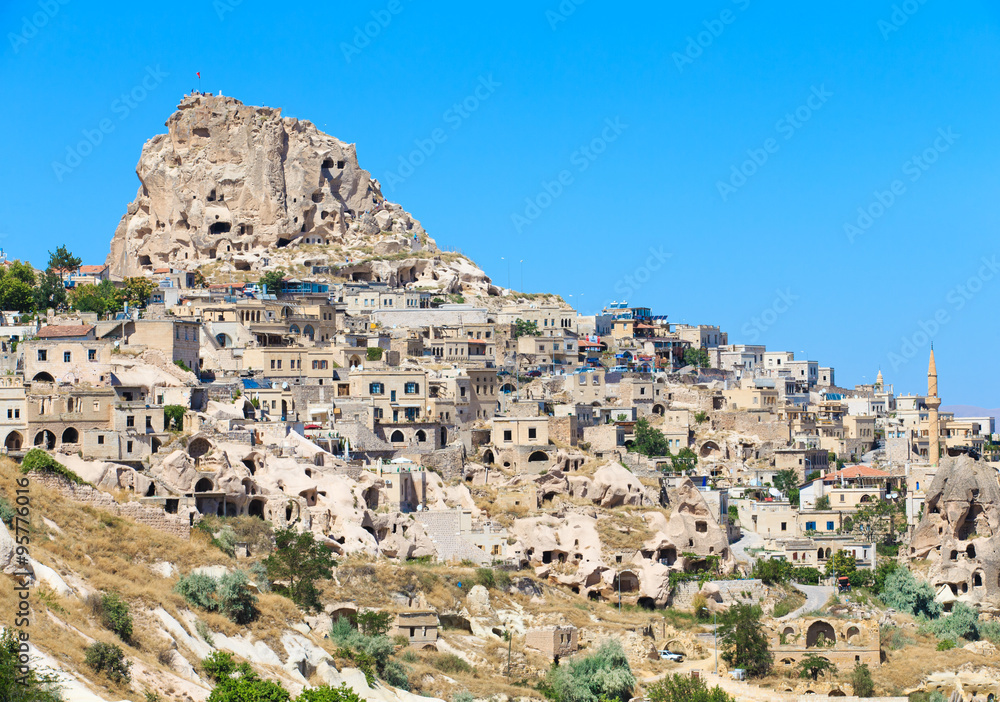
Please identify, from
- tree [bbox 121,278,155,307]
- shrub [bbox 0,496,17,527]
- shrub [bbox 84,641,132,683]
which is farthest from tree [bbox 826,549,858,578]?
tree [bbox 121,278,155,307]

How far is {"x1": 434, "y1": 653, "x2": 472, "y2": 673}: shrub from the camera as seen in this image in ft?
182

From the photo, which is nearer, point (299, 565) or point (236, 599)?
point (236, 599)

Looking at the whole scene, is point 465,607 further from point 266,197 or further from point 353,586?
point 266,197

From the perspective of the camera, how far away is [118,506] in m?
57.7

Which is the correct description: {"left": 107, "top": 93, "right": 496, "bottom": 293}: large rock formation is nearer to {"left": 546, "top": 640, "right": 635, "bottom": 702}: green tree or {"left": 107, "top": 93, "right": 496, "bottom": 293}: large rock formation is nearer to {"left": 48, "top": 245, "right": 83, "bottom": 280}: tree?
{"left": 48, "top": 245, "right": 83, "bottom": 280}: tree

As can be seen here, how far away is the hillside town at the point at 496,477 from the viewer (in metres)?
59.3

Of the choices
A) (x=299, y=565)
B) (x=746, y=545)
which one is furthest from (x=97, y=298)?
(x=299, y=565)

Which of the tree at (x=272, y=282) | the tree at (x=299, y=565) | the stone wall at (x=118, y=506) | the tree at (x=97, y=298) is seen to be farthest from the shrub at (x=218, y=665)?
the tree at (x=272, y=282)

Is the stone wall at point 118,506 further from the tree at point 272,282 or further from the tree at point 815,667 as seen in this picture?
the tree at point 272,282

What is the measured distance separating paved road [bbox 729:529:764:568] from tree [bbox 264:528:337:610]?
22.5 m

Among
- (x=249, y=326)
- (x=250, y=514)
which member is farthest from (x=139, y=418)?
(x=249, y=326)

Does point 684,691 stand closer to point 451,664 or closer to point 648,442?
point 451,664

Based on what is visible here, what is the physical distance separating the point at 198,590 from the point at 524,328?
61948 millimetres

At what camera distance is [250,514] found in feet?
205
